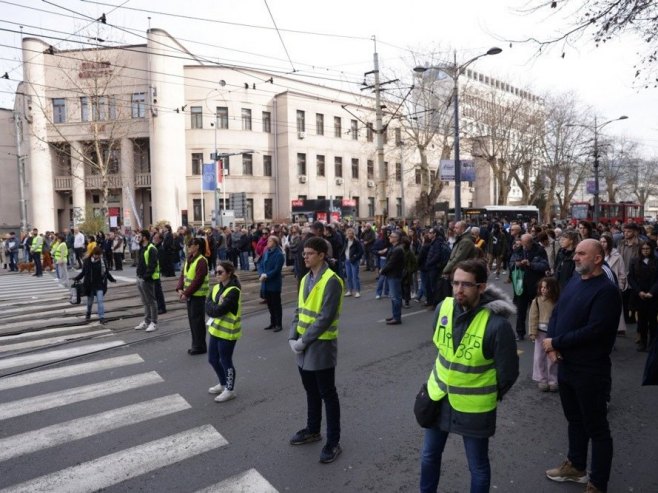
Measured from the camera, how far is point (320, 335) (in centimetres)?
421

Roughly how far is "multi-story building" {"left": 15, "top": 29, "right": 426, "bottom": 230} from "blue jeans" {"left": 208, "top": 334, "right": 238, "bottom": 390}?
31.0 meters

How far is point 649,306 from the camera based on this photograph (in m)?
7.41

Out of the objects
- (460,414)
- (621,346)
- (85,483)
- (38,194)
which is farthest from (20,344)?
(38,194)

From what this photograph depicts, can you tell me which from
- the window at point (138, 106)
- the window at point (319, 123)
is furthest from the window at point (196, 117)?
the window at point (319, 123)

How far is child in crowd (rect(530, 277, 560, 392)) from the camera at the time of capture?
19.2 feet

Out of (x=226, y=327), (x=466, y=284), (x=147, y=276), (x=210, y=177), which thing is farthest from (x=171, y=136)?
Result: (x=466, y=284)

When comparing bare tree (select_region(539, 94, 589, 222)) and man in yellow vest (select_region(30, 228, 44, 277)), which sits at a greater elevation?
bare tree (select_region(539, 94, 589, 222))

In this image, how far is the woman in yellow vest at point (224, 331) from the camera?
561cm

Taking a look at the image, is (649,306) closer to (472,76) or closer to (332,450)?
(332,450)

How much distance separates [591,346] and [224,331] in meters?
3.64

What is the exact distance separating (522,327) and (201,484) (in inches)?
229

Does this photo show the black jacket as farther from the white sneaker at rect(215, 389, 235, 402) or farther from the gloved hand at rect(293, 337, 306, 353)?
the gloved hand at rect(293, 337, 306, 353)

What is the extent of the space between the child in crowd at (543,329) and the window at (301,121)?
132 ft

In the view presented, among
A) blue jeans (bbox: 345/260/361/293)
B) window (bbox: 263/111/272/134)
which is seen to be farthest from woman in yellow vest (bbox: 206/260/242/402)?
window (bbox: 263/111/272/134)
